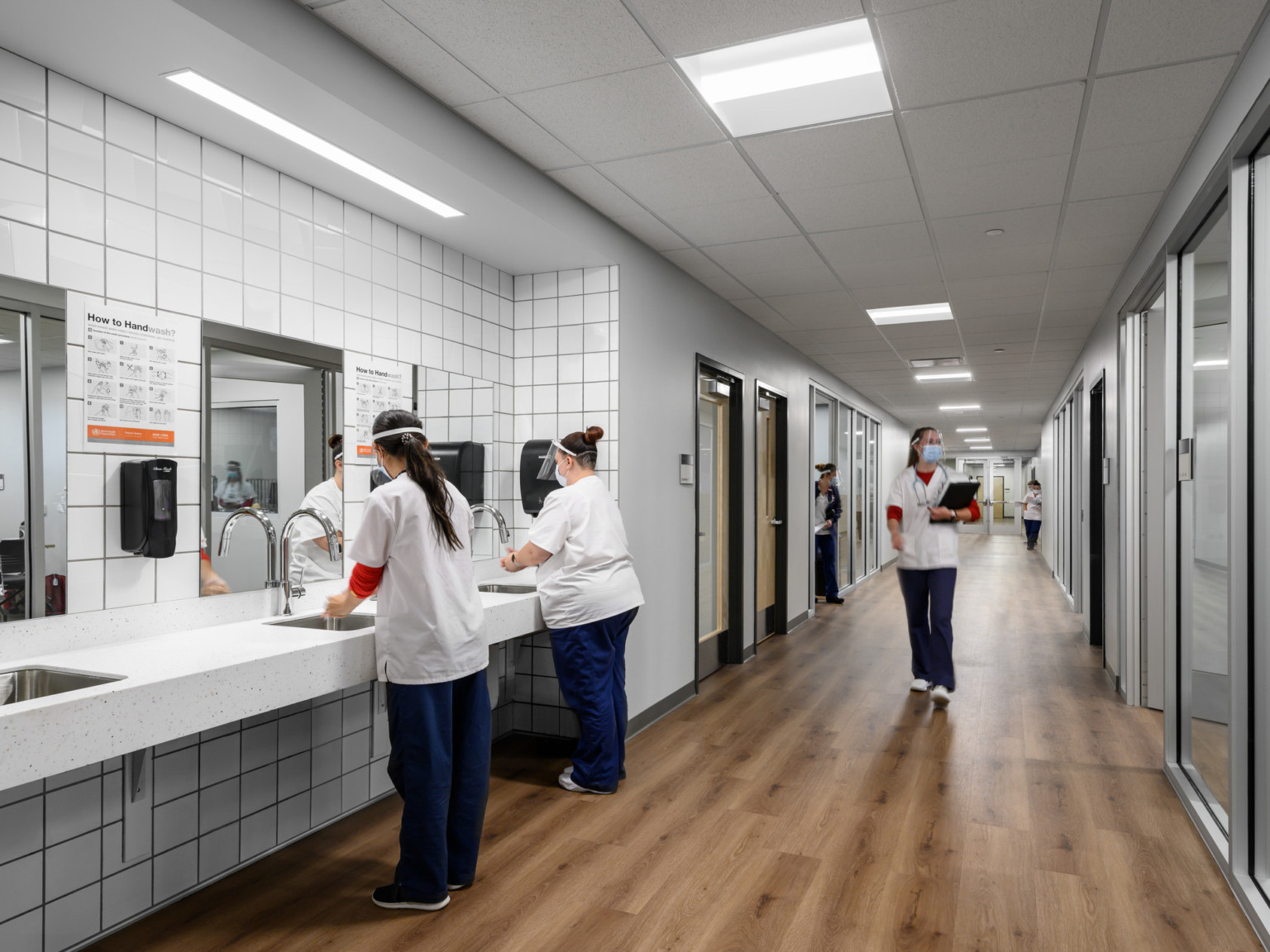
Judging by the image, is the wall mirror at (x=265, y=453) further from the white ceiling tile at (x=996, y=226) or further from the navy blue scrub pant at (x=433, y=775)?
the white ceiling tile at (x=996, y=226)

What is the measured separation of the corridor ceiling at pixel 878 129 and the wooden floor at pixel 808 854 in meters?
2.47

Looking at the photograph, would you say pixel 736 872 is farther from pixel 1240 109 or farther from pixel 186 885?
pixel 1240 109

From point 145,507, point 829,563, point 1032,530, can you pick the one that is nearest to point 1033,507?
point 1032,530

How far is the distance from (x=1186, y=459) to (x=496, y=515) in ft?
9.18

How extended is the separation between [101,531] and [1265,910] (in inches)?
131

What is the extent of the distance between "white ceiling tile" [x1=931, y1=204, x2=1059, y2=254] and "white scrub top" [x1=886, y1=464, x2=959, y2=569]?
4.15ft

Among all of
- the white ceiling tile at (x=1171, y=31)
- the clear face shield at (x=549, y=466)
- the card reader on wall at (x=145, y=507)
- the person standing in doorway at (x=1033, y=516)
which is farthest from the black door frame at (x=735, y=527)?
the person standing in doorway at (x=1033, y=516)

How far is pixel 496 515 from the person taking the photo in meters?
3.80

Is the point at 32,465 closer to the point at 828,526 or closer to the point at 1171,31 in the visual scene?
the point at 1171,31

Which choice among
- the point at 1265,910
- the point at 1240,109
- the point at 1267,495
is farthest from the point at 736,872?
the point at 1240,109

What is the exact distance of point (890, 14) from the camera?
7.14 feet

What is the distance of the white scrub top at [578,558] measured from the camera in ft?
10.6

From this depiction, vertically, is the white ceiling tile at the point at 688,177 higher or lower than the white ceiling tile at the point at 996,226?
higher

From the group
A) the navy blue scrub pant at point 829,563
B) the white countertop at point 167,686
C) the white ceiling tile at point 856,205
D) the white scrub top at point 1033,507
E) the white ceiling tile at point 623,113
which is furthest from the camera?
the white scrub top at point 1033,507
